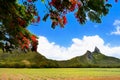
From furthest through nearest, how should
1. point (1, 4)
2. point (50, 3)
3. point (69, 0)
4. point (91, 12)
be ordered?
point (1, 4)
point (50, 3)
point (69, 0)
point (91, 12)

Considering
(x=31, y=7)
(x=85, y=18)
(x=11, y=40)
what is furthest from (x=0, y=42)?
(x=85, y=18)

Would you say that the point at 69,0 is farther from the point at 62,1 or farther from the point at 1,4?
the point at 1,4

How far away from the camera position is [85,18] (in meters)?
5.56

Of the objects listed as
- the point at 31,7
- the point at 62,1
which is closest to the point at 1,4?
the point at 31,7

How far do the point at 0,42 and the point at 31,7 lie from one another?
38.3 feet

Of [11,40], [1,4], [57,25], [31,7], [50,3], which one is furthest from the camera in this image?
[11,40]

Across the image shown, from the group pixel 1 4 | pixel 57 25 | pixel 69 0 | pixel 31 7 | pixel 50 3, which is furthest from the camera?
pixel 31 7

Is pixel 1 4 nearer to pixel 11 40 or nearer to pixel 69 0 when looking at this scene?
pixel 69 0

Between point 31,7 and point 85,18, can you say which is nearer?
point 85,18

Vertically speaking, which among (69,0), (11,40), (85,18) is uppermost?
(11,40)

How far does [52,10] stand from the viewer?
21.6 ft

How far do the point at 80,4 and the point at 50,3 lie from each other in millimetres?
803

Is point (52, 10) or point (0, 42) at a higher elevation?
point (0, 42)

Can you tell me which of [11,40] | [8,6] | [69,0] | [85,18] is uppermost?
[11,40]
